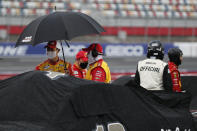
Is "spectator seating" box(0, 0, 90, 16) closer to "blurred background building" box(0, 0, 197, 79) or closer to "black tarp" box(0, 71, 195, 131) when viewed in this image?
"blurred background building" box(0, 0, 197, 79)

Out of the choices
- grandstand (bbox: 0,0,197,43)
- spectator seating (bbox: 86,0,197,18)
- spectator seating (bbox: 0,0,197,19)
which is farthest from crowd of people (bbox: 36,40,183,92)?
spectator seating (bbox: 86,0,197,18)

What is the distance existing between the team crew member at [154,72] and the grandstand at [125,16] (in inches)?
698

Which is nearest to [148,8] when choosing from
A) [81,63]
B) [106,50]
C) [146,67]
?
[106,50]

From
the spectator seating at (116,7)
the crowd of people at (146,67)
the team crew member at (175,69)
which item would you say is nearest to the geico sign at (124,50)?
the spectator seating at (116,7)

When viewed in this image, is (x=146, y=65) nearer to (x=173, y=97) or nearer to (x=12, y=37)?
(x=173, y=97)

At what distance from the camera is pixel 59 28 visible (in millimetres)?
6527

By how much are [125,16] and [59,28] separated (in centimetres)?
2080

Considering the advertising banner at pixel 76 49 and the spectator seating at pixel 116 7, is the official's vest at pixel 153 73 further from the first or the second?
the spectator seating at pixel 116 7

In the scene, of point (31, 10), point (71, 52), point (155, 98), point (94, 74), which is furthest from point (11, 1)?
point (155, 98)

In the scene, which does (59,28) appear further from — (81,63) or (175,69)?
(175,69)

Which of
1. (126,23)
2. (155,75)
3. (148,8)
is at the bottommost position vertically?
(155,75)

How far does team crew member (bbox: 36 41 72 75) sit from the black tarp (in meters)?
1.86

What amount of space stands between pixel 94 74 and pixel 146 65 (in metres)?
0.89

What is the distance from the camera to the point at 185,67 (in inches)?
848
